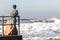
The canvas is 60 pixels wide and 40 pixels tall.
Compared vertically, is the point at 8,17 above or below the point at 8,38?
above

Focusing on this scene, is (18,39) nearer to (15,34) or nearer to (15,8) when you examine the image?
(15,34)

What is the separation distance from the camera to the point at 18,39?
13.6m

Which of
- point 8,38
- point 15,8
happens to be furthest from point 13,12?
point 8,38

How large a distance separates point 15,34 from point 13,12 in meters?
0.95

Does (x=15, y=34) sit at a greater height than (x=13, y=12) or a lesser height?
lesser

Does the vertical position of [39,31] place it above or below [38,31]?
below

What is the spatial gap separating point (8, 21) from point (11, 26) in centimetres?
26

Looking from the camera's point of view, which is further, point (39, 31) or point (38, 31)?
point (38, 31)

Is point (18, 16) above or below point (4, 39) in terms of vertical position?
above

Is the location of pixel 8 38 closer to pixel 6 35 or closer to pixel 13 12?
pixel 6 35

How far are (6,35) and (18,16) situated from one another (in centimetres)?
93

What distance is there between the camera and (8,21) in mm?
13867

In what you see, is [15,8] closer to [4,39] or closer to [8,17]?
[8,17]

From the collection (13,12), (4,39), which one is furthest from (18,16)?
(4,39)
